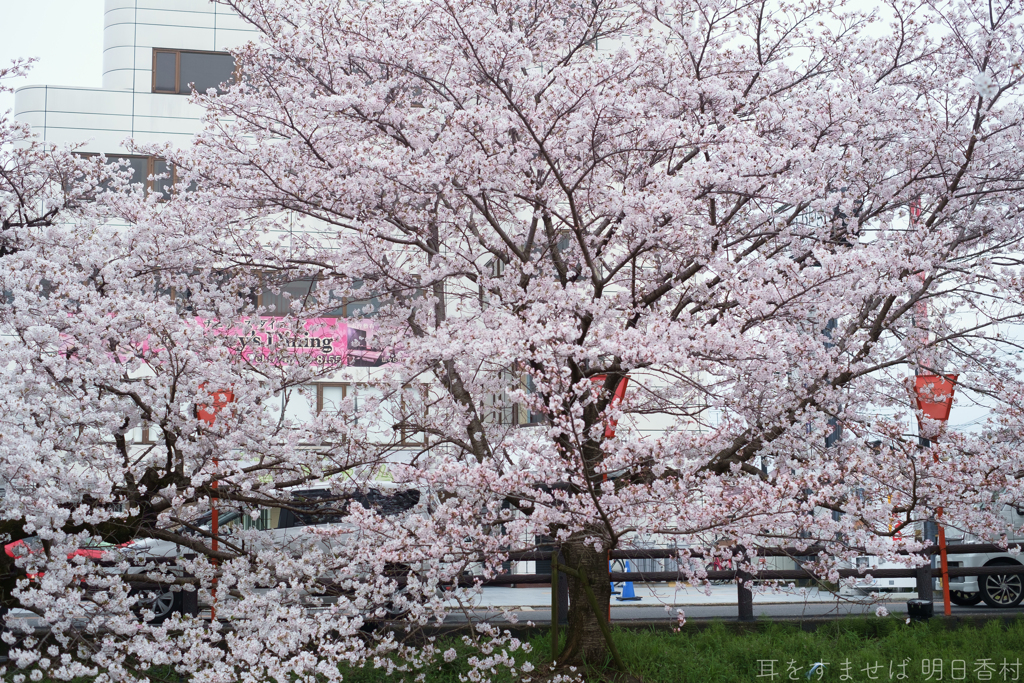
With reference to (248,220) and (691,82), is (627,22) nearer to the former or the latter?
(691,82)

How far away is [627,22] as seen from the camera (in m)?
9.81

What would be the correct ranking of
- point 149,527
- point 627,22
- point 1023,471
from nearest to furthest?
point 149,527 < point 1023,471 < point 627,22

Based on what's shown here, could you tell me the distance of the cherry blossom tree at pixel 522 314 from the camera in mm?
6406

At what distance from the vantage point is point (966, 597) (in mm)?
12641

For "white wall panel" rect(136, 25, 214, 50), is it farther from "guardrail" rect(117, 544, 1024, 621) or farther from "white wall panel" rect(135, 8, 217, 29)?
"guardrail" rect(117, 544, 1024, 621)

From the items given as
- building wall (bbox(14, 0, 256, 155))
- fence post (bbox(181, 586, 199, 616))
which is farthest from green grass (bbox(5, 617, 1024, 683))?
building wall (bbox(14, 0, 256, 155))

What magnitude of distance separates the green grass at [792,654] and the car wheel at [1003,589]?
2.88 m

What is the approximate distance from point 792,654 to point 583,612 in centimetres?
217

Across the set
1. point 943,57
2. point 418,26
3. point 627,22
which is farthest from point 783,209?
point 418,26

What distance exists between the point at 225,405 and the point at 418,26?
14.3 ft

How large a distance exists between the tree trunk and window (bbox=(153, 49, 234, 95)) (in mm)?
20004

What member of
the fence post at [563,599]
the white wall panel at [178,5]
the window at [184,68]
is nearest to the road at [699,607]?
the fence post at [563,599]

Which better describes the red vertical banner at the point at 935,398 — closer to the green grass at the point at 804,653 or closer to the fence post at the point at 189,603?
the green grass at the point at 804,653

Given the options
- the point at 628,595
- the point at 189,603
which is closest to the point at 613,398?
the point at 189,603
